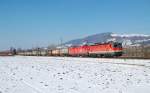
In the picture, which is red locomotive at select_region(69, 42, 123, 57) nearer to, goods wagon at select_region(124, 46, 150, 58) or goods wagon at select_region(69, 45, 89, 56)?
goods wagon at select_region(69, 45, 89, 56)

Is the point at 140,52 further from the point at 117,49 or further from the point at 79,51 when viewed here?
the point at 79,51

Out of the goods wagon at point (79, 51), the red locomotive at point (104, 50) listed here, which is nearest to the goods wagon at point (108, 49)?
the red locomotive at point (104, 50)

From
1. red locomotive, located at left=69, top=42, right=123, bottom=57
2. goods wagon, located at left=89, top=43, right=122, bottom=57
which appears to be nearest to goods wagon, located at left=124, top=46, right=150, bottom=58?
goods wagon, located at left=89, top=43, right=122, bottom=57

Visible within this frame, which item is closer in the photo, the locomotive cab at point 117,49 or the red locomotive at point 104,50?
the locomotive cab at point 117,49

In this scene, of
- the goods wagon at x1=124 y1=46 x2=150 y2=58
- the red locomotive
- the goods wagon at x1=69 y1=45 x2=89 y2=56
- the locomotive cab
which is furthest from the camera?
the goods wagon at x1=69 y1=45 x2=89 y2=56

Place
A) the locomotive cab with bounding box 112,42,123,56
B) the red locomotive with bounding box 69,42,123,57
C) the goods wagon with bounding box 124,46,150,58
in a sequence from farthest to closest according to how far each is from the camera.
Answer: the red locomotive with bounding box 69,42,123,57 → the locomotive cab with bounding box 112,42,123,56 → the goods wagon with bounding box 124,46,150,58

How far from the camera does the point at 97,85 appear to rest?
54.1 feet

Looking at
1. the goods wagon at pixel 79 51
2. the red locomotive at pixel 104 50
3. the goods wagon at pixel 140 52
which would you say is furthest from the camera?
the goods wagon at pixel 79 51

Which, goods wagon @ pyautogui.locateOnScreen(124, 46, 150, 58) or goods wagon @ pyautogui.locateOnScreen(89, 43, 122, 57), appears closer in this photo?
goods wagon @ pyautogui.locateOnScreen(124, 46, 150, 58)

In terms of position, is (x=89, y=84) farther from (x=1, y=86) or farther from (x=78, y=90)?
(x=1, y=86)

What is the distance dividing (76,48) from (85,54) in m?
9.37

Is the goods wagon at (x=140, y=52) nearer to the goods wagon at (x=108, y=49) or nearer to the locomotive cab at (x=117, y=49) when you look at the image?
the locomotive cab at (x=117, y=49)

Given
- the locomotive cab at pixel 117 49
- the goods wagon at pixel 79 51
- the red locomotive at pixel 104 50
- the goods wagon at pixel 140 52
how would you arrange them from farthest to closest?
the goods wagon at pixel 79 51 → the red locomotive at pixel 104 50 → the locomotive cab at pixel 117 49 → the goods wagon at pixel 140 52

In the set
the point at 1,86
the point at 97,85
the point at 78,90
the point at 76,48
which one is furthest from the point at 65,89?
the point at 76,48
